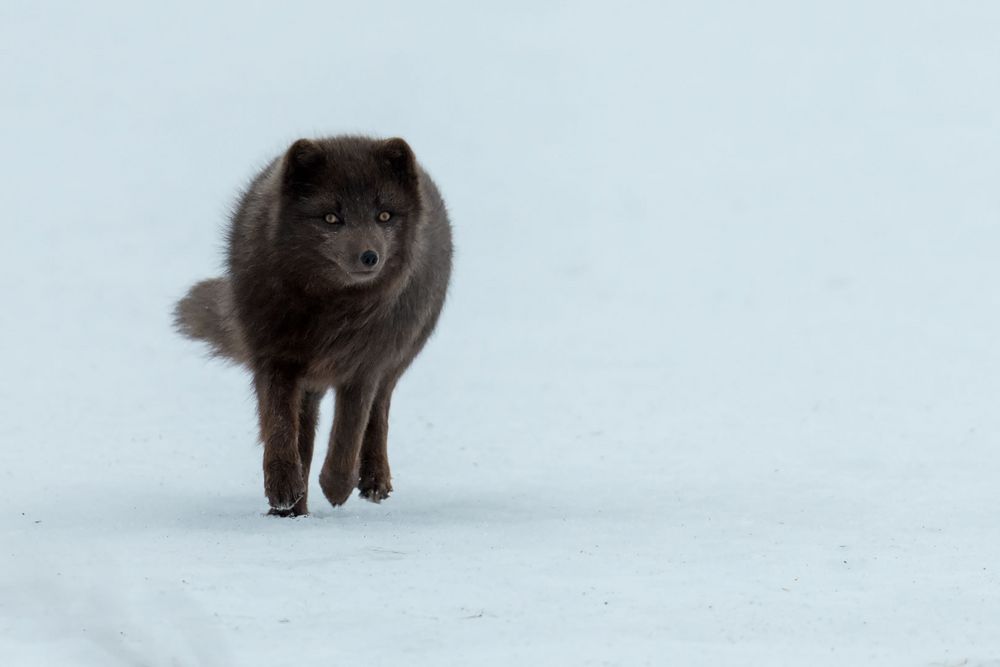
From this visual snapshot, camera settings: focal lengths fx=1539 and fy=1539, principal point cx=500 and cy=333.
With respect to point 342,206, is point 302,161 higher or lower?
higher

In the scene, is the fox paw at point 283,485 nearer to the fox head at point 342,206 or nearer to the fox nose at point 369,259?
the fox head at point 342,206

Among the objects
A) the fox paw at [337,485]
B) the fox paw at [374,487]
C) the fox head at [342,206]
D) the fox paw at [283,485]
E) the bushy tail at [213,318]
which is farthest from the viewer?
the fox paw at [374,487]

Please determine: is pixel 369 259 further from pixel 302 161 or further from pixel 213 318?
pixel 213 318

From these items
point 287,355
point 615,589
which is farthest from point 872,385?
point 615,589

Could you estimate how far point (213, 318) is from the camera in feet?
25.4

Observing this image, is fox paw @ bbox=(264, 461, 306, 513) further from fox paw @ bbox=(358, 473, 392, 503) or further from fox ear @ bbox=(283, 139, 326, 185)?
fox ear @ bbox=(283, 139, 326, 185)

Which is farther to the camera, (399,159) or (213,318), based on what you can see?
(213,318)

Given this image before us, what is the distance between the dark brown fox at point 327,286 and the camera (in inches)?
258

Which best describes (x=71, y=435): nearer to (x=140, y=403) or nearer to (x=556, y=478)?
(x=140, y=403)

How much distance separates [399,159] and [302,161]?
435 mm

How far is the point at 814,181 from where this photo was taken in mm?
24484

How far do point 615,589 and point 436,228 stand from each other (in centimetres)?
275

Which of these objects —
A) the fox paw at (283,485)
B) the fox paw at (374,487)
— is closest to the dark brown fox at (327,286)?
the fox paw at (283,485)

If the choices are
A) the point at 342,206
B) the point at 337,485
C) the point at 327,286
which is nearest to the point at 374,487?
the point at 337,485
